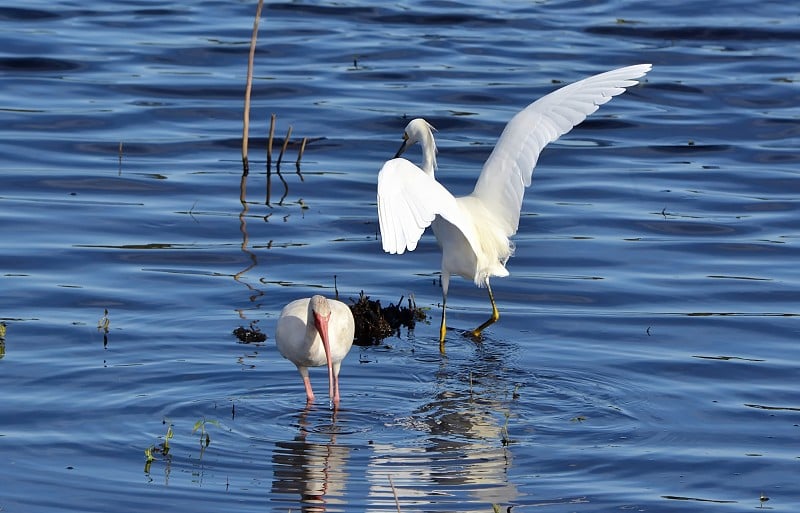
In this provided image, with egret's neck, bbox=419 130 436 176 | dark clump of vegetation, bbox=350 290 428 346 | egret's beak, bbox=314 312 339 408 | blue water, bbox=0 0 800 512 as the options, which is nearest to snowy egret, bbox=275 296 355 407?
egret's beak, bbox=314 312 339 408

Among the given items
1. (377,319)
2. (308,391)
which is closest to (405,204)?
(308,391)

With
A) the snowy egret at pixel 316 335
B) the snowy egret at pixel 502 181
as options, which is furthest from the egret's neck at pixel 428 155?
the snowy egret at pixel 316 335

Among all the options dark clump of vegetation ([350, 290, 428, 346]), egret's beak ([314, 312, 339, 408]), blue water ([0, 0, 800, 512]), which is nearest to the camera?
blue water ([0, 0, 800, 512])

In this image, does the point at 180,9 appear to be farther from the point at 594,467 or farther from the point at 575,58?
the point at 594,467

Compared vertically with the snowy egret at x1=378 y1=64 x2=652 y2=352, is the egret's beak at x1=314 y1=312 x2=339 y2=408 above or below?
below

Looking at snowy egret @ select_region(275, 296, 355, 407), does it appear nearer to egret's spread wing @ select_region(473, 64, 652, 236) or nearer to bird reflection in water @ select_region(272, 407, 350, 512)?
bird reflection in water @ select_region(272, 407, 350, 512)

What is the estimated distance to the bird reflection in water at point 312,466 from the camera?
770cm

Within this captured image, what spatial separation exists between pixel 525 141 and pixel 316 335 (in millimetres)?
2874

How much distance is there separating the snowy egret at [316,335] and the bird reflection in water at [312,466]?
371mm

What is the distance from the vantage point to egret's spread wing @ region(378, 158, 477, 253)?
340 inches

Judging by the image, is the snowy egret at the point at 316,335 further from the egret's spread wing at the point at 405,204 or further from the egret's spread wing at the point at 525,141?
the egret's spread wing at the point at 525,141

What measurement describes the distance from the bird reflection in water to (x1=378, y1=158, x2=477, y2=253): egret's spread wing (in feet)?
3.76

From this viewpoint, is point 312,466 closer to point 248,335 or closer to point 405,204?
point 405,204

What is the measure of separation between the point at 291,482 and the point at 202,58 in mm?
15661
